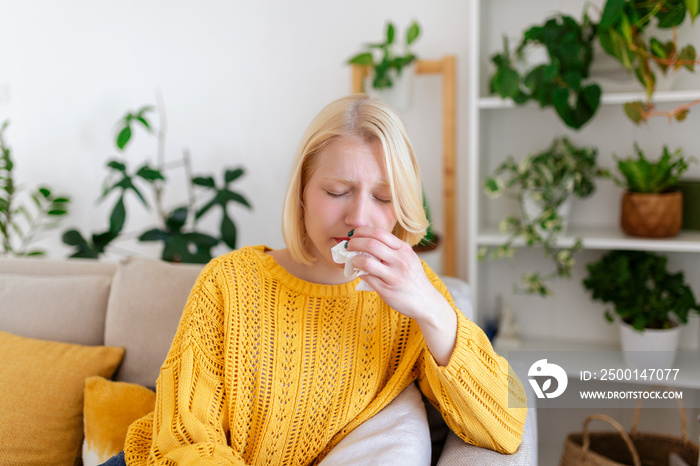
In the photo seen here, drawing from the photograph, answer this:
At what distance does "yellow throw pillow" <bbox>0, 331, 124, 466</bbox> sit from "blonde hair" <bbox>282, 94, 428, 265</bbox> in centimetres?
74

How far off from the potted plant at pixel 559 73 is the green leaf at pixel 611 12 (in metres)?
0.13

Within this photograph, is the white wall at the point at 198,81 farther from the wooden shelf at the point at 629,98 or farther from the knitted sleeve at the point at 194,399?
the knitted sleeve at the point at 194,399

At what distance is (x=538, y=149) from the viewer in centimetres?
220

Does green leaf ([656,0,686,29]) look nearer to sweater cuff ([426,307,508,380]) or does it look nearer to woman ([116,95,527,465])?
woman ([116,95,527,465])

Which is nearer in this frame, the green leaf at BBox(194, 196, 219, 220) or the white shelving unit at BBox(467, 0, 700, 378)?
the white shelving unit at BBox(467, 0, 700, 378)

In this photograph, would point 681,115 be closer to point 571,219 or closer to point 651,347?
point 571,219

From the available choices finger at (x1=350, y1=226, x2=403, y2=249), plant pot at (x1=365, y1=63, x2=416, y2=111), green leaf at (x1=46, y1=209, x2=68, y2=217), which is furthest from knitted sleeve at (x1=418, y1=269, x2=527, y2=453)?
green leaf at (x1=46, y1=209, x2=68, y2=217)

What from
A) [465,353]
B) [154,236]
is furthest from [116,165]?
[465,353]

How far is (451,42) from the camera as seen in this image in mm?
2246

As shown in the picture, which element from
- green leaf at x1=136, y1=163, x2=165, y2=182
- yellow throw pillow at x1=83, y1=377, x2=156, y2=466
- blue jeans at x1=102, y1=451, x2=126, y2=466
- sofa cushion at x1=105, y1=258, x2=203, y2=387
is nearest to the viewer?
blue jeans at x1=102, y1=451, x2=126, y2=466

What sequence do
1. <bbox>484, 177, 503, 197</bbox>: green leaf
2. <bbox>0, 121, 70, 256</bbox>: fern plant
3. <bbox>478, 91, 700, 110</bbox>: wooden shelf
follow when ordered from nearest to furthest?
1. <bbox>478, 91, 700, 110</bbox>: wooden shelf
2. <bbox>484, 177, 503, 197</bbox>: green leaf
3. <bbox>0, 121, 70, 256</bbox>: fern plant

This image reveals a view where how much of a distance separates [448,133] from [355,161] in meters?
1.26

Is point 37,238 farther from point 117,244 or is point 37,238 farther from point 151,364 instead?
point 151,364

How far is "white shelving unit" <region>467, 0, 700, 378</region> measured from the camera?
1.99 meters
